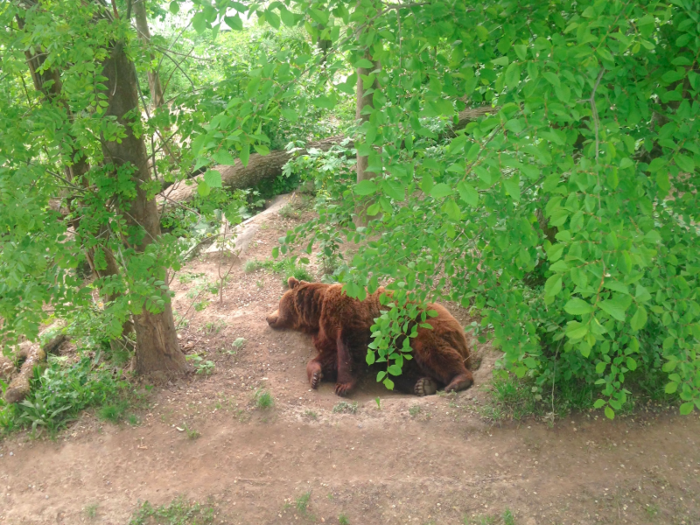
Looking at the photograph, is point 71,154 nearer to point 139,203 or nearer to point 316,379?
point 139,203

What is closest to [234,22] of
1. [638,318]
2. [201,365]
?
[638,318]

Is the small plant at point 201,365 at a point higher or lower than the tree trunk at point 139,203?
lower

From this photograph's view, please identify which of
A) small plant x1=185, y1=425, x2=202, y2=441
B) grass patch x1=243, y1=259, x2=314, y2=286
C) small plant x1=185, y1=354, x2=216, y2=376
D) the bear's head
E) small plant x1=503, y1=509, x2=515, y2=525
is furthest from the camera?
grass patch x1=243, y1=259, x2=314, y2=286

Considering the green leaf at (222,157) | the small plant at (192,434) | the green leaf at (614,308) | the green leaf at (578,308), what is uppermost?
the green leaf at (222,157)

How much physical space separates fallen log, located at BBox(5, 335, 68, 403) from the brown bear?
7.93 ft

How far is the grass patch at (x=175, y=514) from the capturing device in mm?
3680

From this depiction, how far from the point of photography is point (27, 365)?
543 centimetres

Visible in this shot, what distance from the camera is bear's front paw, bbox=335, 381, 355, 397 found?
5.60 meters

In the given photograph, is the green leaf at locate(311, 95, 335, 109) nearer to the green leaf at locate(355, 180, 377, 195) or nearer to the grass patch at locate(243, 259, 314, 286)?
the green leaf at locate(355, 180, 377, 195)

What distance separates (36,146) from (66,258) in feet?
2.30

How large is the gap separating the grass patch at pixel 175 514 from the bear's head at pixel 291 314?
9.33 ft

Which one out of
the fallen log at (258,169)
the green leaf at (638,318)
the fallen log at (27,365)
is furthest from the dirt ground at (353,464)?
the fallen log at (258,169)

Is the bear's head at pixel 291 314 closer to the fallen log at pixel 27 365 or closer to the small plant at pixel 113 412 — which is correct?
the small plant at pixel 113 412

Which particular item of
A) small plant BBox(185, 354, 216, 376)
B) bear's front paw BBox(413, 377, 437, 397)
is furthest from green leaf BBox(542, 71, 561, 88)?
small plant BBox(185, 354, 216, 376)
